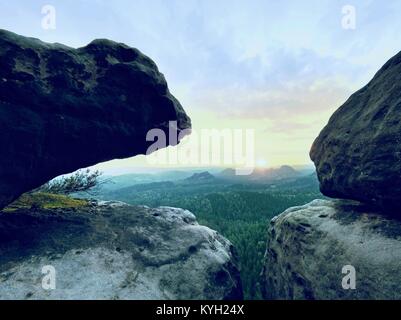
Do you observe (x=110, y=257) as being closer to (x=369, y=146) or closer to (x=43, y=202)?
(x=43, y=202)

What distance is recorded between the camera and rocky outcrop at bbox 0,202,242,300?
25.4ft

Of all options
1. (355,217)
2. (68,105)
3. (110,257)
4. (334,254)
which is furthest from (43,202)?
(355,217)

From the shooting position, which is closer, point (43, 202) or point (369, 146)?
point (369, 146)

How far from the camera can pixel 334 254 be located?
882 cm

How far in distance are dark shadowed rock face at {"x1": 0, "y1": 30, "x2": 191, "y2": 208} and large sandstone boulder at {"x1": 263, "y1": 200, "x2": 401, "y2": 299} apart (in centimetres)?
643

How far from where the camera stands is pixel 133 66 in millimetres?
10383

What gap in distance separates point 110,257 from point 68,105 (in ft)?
15.4

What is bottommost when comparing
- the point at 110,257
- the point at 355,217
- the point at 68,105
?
the point at 110,257

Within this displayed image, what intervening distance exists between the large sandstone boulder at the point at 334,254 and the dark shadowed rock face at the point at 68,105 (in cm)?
643

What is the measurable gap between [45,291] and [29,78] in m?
5.73
